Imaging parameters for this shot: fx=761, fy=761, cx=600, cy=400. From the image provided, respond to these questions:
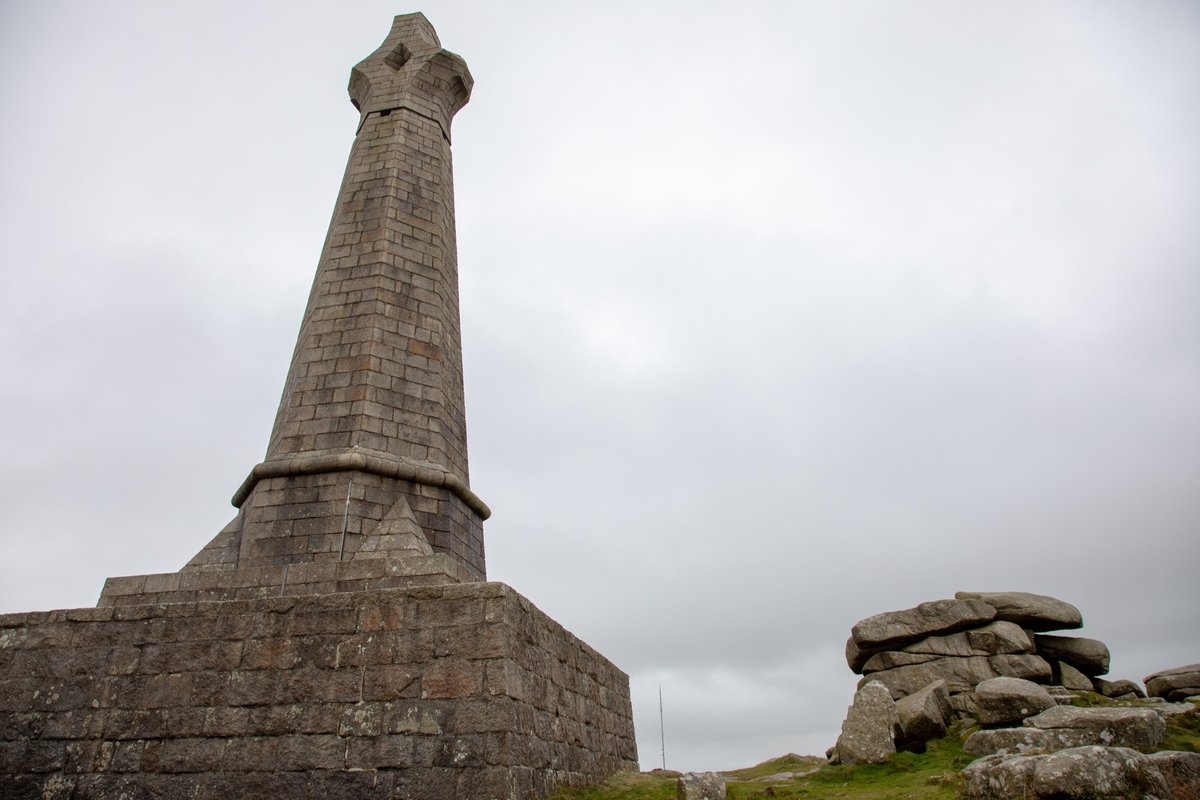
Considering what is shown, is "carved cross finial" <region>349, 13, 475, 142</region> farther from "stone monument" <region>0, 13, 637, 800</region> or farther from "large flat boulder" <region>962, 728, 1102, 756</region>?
"large flat boulder" <region>962, 728, 1102, 756</region>

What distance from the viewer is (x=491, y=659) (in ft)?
19.7

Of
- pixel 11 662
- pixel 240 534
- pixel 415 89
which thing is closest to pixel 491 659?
pixel 240 534

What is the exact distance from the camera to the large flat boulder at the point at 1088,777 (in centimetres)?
522

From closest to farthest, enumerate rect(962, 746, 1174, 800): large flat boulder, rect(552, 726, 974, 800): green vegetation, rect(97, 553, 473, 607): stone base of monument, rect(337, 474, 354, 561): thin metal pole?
rect(962, 746, 1174, 800): large flat boulder < rect(552, 726, 974, 800): green vegetation < rect(97, 553, 473, 607): stone base of monument < rect(337, 474, 354, 561): thin metal pole

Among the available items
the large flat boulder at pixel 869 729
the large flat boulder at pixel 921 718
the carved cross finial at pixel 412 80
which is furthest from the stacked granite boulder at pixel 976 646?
the carved cross finial at pixel 412 80

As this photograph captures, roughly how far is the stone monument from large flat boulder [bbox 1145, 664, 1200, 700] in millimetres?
9188

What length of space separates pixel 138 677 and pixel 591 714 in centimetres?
438

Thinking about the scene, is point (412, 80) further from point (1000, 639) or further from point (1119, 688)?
point (1119, 688)

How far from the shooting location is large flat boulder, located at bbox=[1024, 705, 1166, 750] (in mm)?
7285

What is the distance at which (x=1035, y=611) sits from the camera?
1266cm

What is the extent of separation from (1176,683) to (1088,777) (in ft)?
31.2

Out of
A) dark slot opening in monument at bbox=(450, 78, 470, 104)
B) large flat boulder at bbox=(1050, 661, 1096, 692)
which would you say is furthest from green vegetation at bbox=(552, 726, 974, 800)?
dark slot opening in monument at bbox=(450, 78, 470, 104)

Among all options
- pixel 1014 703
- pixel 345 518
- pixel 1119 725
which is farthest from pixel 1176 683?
pixel 345 518

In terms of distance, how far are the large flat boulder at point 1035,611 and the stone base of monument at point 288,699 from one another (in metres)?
8.96
